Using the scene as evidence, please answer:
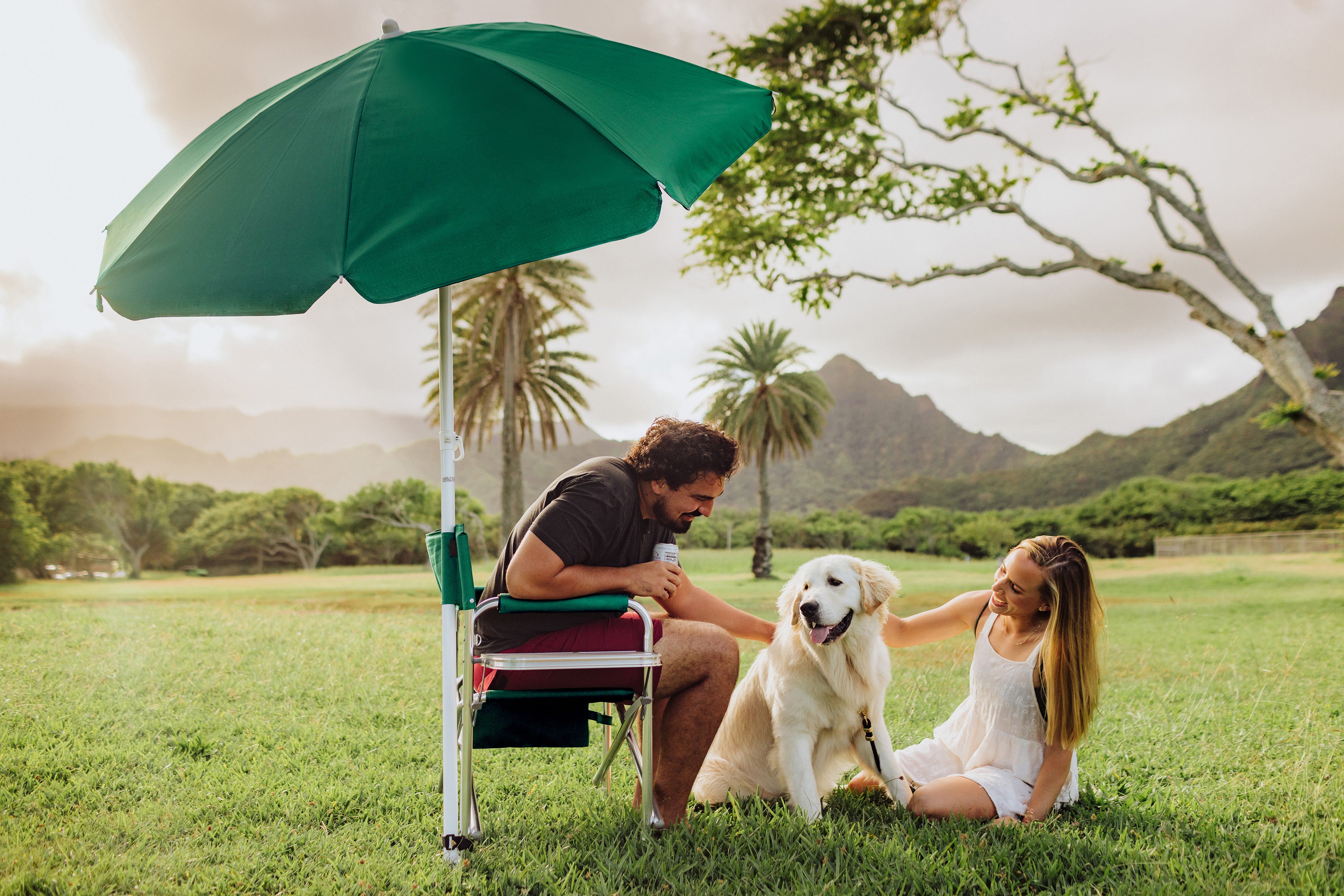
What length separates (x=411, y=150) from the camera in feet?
6.73

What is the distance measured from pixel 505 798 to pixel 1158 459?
70836mm

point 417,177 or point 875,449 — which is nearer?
point 417,177

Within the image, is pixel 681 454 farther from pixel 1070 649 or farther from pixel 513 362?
pixel 513 362

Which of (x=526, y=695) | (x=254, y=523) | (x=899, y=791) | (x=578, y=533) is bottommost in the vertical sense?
(x=899, y=791)

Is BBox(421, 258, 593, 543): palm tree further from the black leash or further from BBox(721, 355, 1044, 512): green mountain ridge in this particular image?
BBox(721, 355, 1044, 512): green mountain ridge

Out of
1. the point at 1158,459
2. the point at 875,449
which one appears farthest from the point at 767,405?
the point at 875,449

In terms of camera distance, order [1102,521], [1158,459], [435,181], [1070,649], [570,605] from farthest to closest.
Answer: [1158,459] → [1102,521] → [1070,649] → [570,605] → [435,181]

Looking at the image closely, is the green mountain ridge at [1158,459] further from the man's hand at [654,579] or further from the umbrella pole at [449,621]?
the umbrella pole at [449,621]

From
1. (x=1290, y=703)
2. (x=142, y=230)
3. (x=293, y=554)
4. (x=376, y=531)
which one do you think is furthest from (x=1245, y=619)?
(x=293, y=554)

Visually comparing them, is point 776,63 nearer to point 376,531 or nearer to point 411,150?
point 411,150

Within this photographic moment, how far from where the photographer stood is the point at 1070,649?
261 centimetres

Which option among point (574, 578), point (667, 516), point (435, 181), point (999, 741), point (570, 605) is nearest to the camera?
point (435, 181)

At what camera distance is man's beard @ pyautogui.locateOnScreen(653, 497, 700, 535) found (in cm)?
272

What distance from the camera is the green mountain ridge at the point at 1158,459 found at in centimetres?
4959
